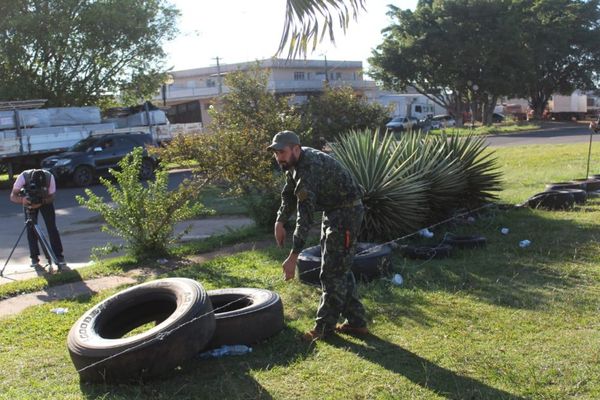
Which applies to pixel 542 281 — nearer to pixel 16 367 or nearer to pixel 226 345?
pixel 226 345

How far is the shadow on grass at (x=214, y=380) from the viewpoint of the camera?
14.3 ft

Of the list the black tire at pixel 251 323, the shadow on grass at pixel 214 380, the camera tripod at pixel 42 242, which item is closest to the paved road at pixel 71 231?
the camera tripod at pixel 42 242

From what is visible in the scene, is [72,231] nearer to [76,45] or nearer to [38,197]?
[38,197]

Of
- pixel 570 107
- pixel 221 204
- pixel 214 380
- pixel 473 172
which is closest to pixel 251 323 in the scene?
pixel 214 380

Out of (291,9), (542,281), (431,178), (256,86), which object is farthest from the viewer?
(256,86)

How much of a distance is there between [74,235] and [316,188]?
9.44 meters

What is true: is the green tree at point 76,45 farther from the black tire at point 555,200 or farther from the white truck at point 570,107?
the white truck at point 570,107

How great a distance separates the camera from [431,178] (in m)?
10.1

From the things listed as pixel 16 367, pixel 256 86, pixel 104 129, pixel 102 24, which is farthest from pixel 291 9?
pixel 102 24

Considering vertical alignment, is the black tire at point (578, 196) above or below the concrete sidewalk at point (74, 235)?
above

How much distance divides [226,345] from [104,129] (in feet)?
76.8

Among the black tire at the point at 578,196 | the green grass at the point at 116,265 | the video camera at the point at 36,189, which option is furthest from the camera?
the black tire at the point at 578,196

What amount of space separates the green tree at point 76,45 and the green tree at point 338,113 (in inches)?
511

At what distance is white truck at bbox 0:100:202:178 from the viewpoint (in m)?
23.2
